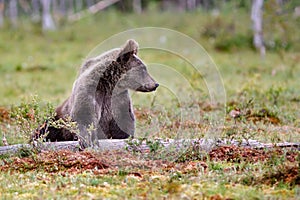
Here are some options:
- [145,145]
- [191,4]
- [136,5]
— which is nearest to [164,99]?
[145,145]

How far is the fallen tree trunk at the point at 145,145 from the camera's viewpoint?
8.27 m

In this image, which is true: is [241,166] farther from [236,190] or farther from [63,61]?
[63,61]

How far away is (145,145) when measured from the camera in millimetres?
8398

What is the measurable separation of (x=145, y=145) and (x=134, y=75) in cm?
142

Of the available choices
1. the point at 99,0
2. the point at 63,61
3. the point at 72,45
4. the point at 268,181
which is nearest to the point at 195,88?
the point at 268,181

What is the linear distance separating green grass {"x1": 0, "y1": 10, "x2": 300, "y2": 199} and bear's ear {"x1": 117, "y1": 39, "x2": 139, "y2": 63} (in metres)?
0.97

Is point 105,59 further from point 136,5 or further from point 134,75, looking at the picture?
point 136,5

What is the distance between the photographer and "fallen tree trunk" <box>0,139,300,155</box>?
Answer: 8.27 meters

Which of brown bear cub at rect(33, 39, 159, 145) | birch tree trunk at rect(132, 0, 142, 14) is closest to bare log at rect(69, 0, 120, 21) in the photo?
birch tree trunk at rect(132, 0, 142, 14)

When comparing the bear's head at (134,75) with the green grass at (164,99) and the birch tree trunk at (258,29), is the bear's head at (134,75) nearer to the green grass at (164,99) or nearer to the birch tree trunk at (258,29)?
the green grass at (164,99)

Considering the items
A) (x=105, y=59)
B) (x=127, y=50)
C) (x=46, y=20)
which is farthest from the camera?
(x=46, y=20)

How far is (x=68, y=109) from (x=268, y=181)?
3779mm

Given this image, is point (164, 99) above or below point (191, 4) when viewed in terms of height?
below

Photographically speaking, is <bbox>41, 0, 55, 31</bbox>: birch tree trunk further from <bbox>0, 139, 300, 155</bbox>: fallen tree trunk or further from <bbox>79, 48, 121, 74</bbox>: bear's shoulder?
<bbox>0, 139, 300, 155</bbox>: fallen tree trunk
